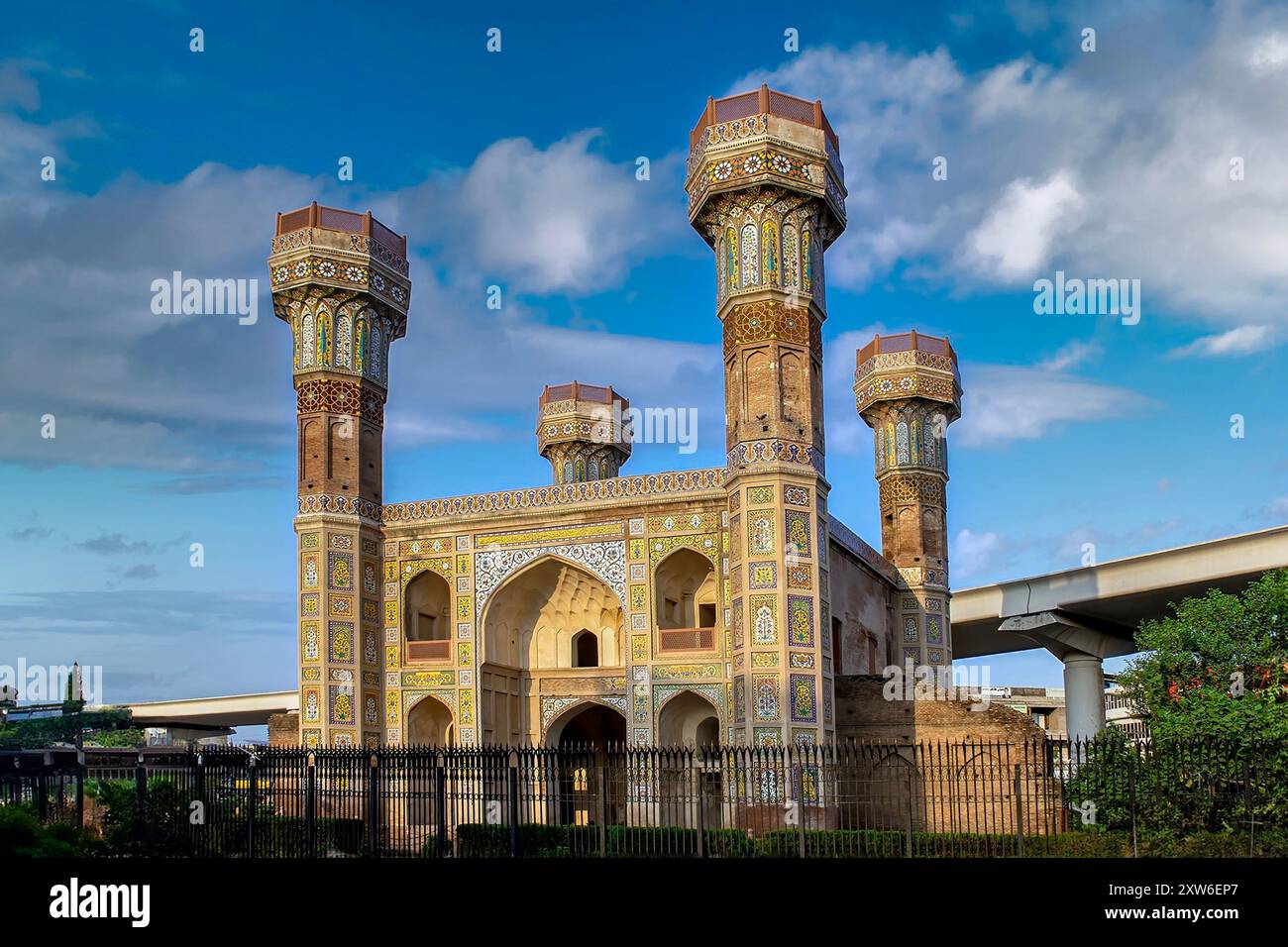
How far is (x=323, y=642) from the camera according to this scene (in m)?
27.1

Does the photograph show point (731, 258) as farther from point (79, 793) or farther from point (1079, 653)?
point (1079, 653)

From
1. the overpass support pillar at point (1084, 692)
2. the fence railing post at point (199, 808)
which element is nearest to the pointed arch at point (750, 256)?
the fence railing post at point (199, 808)

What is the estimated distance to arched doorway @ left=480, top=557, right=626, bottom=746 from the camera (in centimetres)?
2817

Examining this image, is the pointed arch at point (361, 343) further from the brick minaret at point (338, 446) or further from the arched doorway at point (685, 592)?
the arched doorway at point (685, 592)

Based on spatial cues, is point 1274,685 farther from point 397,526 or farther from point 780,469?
point 397,526

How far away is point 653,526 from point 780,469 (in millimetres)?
4143

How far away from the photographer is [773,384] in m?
24.2

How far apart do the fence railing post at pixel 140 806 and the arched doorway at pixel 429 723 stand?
9.69 meters

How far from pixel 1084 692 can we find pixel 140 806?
24.2 m

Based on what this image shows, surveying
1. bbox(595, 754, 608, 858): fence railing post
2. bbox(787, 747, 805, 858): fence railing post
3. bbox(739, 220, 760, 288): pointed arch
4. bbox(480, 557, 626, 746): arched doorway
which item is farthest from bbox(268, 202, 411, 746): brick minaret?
bbox(595, 754, 608, 858): fence railing post

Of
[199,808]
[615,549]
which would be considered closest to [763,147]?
[615,549]

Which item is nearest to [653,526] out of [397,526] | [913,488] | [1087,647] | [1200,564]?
[397,526]

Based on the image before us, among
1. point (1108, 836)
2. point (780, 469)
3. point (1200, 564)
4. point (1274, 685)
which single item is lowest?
point (1108, 836)

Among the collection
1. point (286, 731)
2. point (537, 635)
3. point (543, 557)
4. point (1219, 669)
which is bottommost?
point (286, 731)
